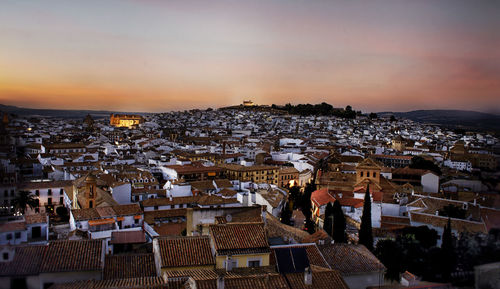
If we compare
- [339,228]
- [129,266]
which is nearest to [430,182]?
[339,228]

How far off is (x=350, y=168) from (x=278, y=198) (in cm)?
1053

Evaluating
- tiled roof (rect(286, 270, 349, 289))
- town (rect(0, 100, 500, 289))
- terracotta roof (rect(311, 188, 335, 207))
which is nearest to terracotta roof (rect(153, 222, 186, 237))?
town (rect(0, 100, 500, 289))

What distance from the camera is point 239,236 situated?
588cm

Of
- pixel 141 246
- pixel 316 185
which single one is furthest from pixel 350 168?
pixel 141 246

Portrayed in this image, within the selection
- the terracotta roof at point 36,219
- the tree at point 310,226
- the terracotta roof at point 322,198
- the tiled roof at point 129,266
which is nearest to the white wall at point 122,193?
the terracotta roof at point 36,219

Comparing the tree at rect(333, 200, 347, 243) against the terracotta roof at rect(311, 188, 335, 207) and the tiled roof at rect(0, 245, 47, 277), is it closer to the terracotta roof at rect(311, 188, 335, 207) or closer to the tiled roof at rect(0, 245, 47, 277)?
the terracotta roof at rect(311, 188, 335, 207)

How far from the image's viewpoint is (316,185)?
2214 centimetres

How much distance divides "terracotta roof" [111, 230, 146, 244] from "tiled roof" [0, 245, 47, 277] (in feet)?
11.1

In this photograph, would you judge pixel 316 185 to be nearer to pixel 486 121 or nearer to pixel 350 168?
pixel 350 168

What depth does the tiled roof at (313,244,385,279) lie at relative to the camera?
697 cm

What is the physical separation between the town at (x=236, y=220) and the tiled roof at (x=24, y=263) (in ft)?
0.07

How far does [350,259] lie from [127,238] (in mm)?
4706

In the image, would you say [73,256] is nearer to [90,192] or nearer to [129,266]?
[129,266]

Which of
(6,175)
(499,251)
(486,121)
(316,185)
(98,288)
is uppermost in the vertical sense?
(486,121)
